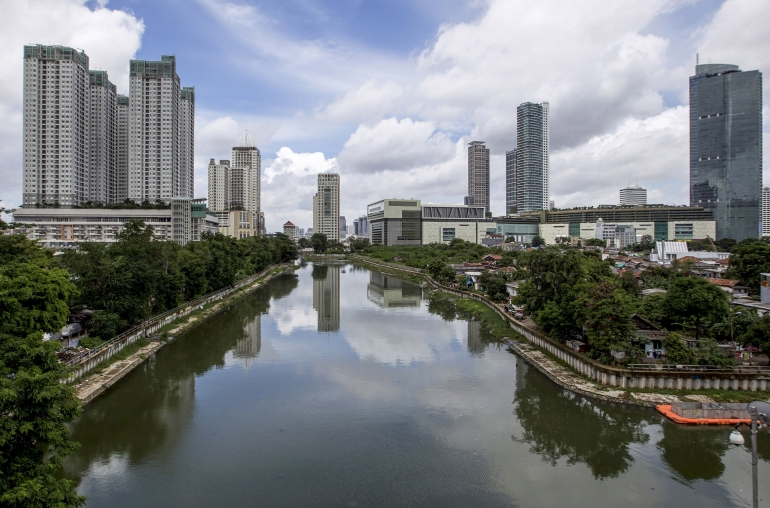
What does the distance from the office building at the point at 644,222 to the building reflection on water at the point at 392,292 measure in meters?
45.6

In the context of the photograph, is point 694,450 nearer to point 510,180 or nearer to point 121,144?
point 121,144

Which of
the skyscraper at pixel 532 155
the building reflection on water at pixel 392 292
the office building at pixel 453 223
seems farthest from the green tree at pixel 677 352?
the skyscraper at pixel 532 155

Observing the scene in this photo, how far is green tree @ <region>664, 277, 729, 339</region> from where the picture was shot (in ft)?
50.1

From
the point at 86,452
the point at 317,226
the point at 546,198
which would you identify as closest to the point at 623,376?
the point at 86,452

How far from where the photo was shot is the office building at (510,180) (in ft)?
399

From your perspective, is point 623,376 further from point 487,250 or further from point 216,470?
point 487,250

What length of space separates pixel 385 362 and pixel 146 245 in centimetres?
1210

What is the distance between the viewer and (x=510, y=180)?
12419 centimetres

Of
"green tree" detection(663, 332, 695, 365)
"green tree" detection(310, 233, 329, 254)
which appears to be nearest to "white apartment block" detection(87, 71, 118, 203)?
"green tree" detection(310, 233, 329, 254)

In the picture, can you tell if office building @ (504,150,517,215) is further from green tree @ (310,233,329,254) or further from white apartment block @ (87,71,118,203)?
white apartment block @ (87,71,118,203)

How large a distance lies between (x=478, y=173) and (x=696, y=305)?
123160 mm

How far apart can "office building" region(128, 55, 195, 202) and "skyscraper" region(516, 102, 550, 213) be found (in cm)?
8121

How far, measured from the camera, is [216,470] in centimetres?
902

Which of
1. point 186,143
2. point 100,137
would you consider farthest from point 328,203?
point 100,137
